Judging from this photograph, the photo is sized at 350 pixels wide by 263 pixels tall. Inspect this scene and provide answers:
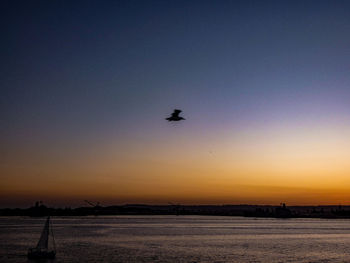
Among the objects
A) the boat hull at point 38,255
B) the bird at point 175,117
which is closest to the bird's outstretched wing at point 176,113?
the bird at point 175,117

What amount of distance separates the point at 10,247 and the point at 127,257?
19074mm

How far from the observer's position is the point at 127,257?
46594 mm

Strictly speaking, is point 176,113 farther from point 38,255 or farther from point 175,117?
point 38,255

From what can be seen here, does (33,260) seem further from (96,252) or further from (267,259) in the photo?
(267,259)

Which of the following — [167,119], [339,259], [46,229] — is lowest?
[339,259]

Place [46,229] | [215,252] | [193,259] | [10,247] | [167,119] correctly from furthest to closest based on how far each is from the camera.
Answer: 1. [10,247]
2. [215,252]
3. [46,229]
4. [193,259]
5. [167,119]

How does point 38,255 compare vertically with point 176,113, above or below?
below

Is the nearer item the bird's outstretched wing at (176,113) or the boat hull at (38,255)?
the bird's outstretched wing at (176,113)

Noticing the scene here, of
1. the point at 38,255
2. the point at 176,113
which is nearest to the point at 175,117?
the point at 176,113

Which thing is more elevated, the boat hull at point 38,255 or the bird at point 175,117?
the bird at point 175,117

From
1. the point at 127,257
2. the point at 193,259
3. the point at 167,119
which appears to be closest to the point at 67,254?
the point at 127,257

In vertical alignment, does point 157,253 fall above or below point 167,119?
below

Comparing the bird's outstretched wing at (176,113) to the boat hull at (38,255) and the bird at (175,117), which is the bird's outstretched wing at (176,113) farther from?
the boat hull at (38,255)

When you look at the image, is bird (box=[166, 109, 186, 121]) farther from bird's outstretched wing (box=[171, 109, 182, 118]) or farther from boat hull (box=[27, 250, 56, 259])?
boat hull (box=[27, 250, 56, 259])
